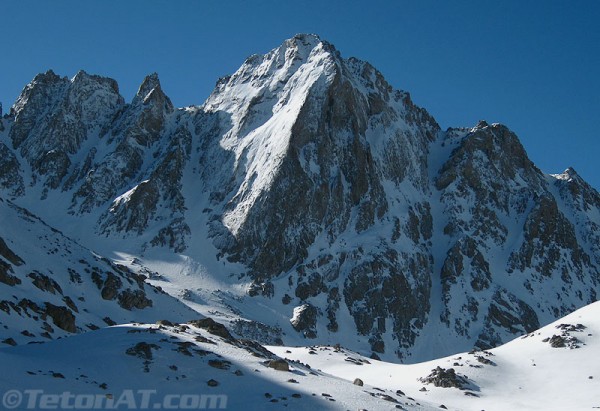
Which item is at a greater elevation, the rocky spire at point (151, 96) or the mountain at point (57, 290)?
the rocky spire at point (151, 96)

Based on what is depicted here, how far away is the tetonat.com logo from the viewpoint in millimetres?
22734

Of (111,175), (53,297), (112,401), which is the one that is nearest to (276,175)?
(111,175)

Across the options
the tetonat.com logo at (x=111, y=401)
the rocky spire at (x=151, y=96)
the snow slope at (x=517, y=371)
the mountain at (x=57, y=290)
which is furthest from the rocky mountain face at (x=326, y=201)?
the tetonat.com logo at (x=111, y=401)

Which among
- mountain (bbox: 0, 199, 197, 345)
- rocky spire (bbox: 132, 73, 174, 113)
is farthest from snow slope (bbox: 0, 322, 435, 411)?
rocky spire (bbox: 132, 73, 174, 113)

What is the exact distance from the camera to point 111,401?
25422 millimetres

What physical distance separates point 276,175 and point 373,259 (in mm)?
30237

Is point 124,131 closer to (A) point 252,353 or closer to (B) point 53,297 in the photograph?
(B) point 53,297

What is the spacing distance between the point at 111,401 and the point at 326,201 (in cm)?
12214

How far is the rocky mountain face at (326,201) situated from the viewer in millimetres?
132250

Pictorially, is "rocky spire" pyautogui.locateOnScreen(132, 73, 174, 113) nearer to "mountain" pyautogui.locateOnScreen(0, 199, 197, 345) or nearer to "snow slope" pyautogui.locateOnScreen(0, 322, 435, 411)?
"mountain" pyautogui.locateOnScreen(0, 199, 197, 345)

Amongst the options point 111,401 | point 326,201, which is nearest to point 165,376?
point 111,401

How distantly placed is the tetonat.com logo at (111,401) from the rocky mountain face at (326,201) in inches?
3425

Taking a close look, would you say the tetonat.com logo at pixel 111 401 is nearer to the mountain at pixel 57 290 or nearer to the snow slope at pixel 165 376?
the snow slope at pixel 165 376

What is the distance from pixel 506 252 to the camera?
521 ft
